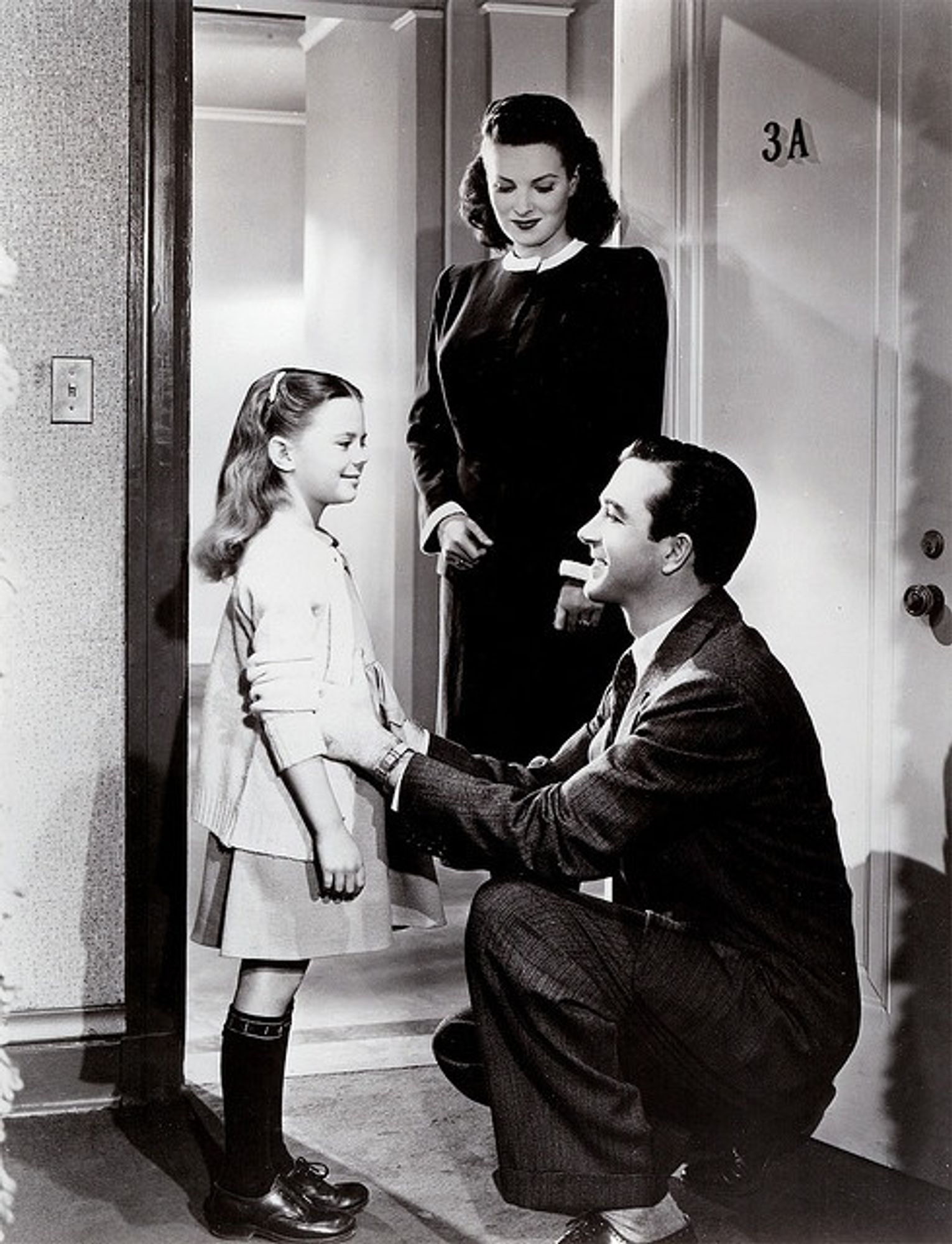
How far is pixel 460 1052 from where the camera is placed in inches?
94.3

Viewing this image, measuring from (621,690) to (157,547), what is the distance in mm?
776

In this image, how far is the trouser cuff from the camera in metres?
1.86

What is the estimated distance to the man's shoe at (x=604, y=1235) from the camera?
189 cm

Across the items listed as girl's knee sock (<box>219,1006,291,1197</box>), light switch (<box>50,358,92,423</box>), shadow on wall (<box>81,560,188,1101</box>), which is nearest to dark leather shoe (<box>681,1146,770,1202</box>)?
girl's knee sock (<box>219,1006,291,1197</box>)

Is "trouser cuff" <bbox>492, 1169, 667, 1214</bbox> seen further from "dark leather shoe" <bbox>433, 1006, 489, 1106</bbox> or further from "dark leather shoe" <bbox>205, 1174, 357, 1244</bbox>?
"dark leather shoe" <bbox>433, 1006, 489, 1106</bbox>

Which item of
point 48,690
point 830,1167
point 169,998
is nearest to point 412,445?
point 48,690

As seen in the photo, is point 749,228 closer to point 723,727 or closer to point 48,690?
point 723,727

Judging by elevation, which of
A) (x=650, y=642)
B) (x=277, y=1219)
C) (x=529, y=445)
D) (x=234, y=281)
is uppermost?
(x=234, y=281)

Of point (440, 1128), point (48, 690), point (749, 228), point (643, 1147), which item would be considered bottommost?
point (440, 1128)

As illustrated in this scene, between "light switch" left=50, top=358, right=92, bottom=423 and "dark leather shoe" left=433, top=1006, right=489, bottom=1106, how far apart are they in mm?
1009

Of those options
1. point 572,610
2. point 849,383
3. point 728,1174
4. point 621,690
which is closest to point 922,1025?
point 728,1174

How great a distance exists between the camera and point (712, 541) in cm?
198

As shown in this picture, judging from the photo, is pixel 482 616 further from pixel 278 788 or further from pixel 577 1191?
pixel 577 1191

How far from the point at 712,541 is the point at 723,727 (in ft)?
0.78
